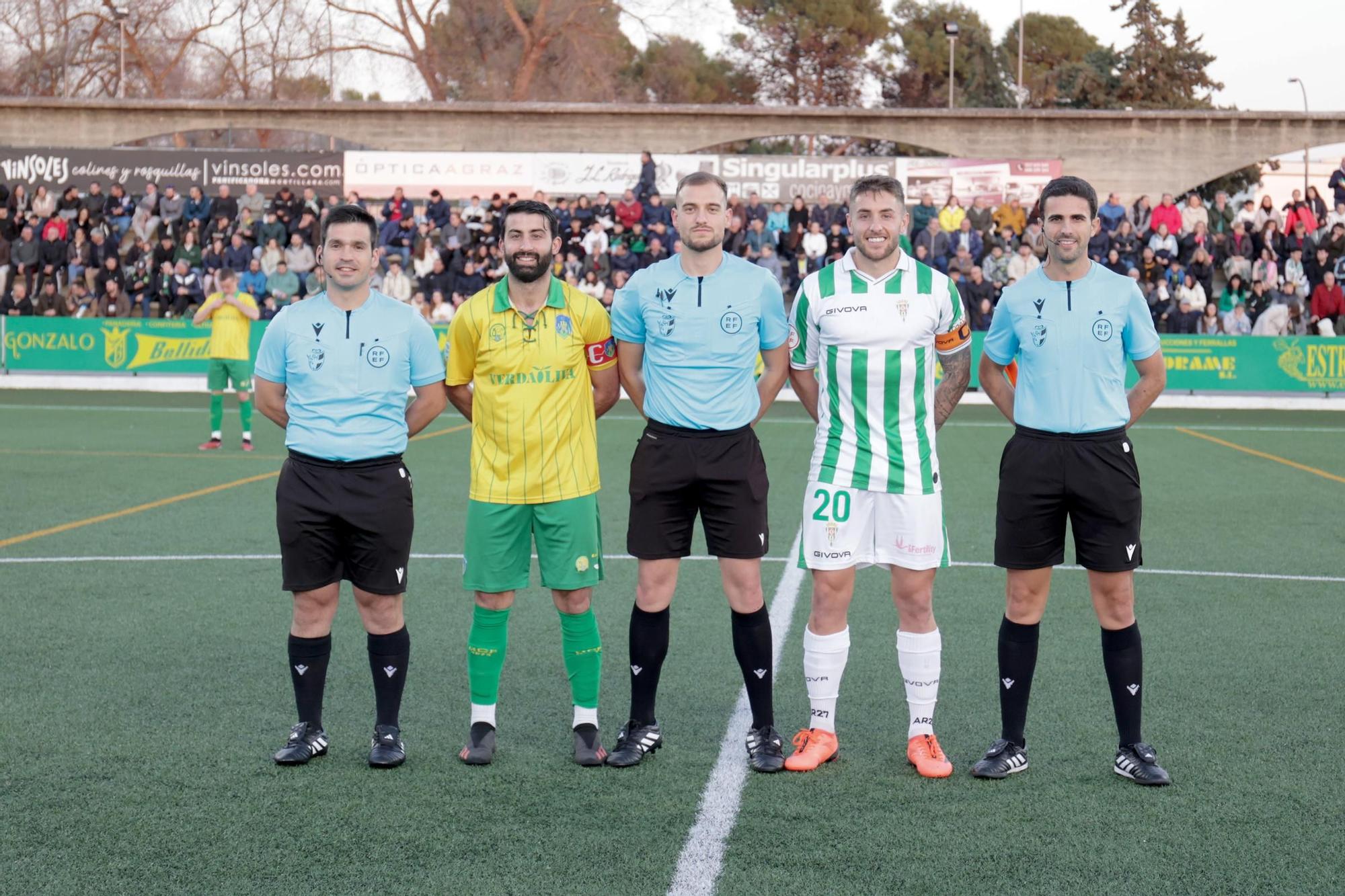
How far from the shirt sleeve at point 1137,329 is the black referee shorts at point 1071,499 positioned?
31cm

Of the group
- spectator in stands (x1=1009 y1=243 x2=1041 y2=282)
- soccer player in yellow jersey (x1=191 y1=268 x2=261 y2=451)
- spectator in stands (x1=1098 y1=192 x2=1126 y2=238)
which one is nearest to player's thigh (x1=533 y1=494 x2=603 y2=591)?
soccer player in yellow jersey (x1=191 y1=268 x2=261 y2=451)

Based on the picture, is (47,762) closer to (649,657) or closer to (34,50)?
(649,657)

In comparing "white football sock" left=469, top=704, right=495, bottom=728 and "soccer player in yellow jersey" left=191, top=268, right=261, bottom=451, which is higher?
"soccer player in yellow jersey" left=191, top=268, right=261, bottom=451

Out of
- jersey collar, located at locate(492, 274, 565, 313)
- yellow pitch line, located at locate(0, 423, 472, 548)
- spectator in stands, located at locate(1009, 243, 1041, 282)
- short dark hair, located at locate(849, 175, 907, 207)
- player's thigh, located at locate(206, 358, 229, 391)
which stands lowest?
yellow pitch line, located at locate(0, 423, 472, 548)

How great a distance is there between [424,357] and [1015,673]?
2.46 meters

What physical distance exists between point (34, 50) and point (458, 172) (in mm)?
27316

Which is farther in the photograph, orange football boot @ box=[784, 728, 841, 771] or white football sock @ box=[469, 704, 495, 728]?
white football sock @ box=[469, 704, 495, 728]

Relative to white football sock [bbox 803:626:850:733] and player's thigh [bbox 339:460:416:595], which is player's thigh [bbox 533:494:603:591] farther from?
white football sock [bbox 803:626:850:733]

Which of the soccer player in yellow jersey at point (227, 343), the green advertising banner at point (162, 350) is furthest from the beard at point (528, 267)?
the green advertising banner at point (162, 350)

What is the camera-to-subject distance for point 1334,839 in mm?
4125

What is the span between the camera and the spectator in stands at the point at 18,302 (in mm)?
25797

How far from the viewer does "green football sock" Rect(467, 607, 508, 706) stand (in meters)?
5.00

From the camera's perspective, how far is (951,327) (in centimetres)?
492

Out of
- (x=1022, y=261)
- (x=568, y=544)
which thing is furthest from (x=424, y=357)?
(x=1022, y=261)
